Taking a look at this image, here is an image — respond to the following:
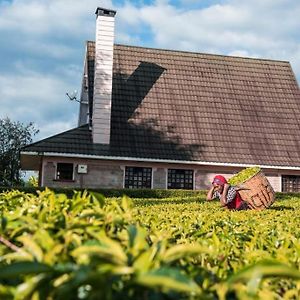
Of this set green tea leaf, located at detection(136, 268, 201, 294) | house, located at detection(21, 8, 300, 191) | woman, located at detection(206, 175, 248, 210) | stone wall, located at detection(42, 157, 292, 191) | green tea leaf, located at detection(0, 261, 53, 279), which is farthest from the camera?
house, located at detection(21, 8, 300, 191)

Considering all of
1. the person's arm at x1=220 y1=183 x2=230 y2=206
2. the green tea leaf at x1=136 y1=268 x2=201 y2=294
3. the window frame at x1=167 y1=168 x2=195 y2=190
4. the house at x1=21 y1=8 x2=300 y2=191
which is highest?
the house at x1=21 y1=8 x2=300 y2=191

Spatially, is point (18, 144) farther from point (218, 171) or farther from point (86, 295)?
point (86, 295)

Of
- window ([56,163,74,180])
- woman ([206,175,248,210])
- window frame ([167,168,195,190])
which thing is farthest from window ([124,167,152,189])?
woman ([206,175,248,210])

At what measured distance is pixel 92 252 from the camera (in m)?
1.46

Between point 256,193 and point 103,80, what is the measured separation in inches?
516

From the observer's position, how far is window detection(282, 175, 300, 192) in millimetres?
26938

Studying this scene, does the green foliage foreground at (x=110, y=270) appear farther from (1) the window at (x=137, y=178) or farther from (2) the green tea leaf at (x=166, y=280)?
(1) the window at (x=137, y=178)

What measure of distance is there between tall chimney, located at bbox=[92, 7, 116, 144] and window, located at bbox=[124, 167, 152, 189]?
1.93m

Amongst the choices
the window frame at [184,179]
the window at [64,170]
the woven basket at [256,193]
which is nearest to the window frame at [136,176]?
the window frame at [184,179]

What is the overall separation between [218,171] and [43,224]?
24.2m

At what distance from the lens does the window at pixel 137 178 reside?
24938 millimetres

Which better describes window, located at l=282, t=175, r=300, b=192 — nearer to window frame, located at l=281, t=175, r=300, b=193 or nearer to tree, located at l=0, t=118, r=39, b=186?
window frame, located at l=281, t=175, r=300, b=193

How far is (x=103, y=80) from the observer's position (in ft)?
81.4

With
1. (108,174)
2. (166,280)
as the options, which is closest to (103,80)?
(108,174)
